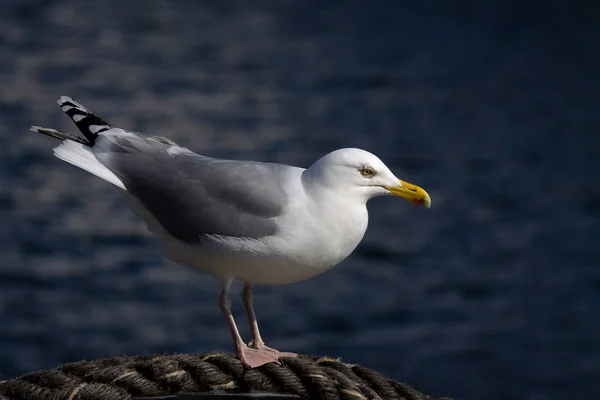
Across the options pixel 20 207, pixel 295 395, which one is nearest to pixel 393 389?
pixel 295 395

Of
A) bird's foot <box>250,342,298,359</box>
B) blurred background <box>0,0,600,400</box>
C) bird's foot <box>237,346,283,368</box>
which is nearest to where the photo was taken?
bird's foot <box>237,346,283,368</box>

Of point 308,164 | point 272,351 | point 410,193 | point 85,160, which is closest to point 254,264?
point 272,351

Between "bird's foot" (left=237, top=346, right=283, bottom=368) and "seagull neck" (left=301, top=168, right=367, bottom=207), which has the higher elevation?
"seagull neck" (left=301, top=168, right=367, bottom=207)

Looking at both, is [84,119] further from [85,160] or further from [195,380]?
[195,380]

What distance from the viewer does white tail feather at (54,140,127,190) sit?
3750 millimetres

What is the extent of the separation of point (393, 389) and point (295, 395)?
254mm

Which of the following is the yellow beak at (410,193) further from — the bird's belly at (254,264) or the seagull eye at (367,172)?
the bird's belly at (254,264)

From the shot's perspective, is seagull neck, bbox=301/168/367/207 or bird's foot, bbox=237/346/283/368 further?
seagull neck, bbox=301/168/367/207

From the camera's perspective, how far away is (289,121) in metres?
12.8

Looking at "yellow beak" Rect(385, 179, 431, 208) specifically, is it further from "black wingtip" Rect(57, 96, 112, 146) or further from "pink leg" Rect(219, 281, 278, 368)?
"black wingtip" Rect(57, 96, 112, 146)

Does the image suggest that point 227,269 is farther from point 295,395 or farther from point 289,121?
point 289,121

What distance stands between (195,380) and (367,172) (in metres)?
0.81

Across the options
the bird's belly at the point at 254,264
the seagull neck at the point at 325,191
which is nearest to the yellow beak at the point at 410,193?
the seagull neck at the point at 325,191

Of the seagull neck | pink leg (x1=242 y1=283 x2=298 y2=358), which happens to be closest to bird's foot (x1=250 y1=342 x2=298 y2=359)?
pink leg (x1=242 y1=283 x2=298 y2=358)
